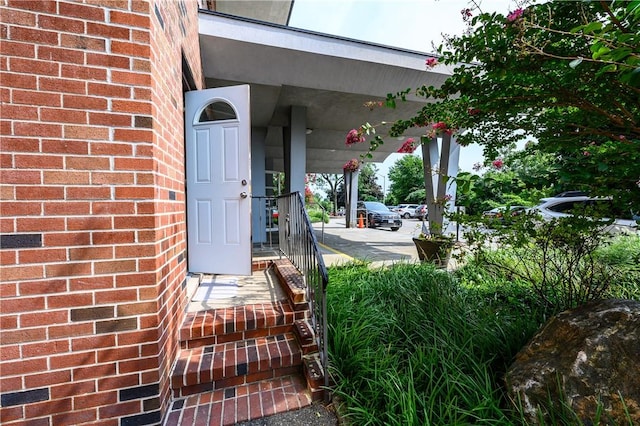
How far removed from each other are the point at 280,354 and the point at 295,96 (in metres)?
4.06

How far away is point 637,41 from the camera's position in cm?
85

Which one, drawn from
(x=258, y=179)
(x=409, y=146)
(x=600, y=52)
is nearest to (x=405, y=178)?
(x=258, y=179)

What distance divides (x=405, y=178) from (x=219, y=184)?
34.0 m

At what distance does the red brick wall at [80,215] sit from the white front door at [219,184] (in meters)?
1.13

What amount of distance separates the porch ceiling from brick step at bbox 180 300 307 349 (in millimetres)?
3080

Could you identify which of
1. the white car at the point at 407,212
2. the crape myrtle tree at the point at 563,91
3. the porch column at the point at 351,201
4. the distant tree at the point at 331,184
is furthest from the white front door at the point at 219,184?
the distant tree at the point at 331,184

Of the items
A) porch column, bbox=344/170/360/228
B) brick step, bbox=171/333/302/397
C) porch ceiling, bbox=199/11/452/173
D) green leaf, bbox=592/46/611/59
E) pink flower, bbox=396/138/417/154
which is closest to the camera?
green leaf, bbox=592/46/611/59

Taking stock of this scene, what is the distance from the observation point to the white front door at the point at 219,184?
264cm

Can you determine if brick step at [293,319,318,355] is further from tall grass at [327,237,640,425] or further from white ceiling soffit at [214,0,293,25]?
white ceiling soffit at [214,0,293,25]

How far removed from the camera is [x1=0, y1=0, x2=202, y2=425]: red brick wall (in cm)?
125

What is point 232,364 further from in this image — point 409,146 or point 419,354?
point 409,146

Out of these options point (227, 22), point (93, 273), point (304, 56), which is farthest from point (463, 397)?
point (227, 22)

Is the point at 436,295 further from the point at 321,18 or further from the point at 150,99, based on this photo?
the point at 321,18

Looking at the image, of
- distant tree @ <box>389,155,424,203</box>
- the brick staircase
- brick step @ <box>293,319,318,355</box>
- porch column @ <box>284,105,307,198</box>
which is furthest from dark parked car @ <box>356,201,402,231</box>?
distant tree @ <box>389,155,424,203</box>
